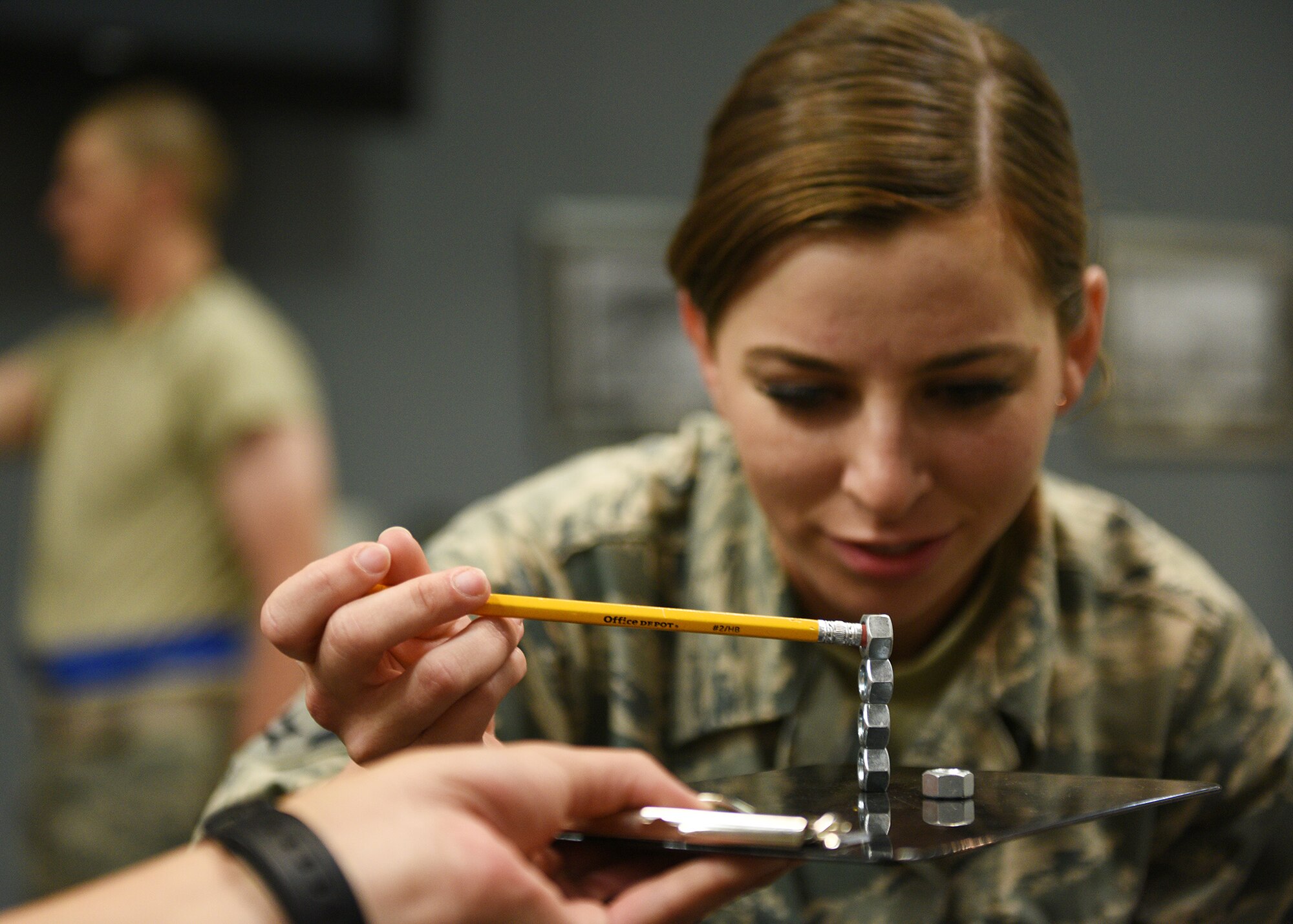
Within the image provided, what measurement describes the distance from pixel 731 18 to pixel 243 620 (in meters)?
1.97

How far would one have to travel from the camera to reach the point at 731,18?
119 inches

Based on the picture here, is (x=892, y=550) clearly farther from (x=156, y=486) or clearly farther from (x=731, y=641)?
(x=156, y=486)

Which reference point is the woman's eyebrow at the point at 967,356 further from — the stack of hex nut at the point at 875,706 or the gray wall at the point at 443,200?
the gray wall at the point at 443,200

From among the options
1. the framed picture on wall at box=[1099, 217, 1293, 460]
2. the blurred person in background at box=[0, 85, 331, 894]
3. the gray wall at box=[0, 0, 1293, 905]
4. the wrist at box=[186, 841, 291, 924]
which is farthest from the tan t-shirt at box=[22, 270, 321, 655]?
the framed picture on wall at box=[1099, 217, 1293, 460]

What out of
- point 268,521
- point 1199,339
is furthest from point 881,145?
point 1199,339

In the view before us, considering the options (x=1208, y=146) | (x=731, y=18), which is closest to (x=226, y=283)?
(x=731, y=18)

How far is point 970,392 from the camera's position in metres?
0.94

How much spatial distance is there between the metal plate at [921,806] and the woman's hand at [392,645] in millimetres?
150

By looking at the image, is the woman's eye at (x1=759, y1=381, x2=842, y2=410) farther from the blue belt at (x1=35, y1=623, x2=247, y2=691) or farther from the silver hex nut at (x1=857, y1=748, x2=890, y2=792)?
the blue belt at (x1=35, y1=623, x2=247, y2=691)

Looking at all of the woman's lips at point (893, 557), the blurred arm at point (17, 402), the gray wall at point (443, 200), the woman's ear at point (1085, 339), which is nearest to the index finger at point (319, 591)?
the woman's lips at point (893, 557)

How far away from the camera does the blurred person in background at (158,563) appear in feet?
6.36

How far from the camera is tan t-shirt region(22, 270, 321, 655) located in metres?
2.02

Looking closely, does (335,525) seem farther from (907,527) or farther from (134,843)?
(907,527)

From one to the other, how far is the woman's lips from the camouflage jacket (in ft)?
0.50
